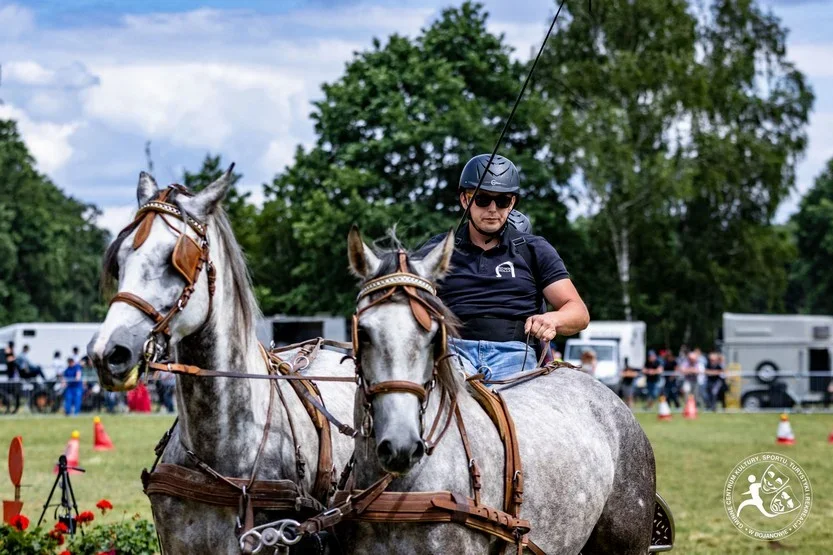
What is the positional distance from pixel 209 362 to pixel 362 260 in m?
1.15

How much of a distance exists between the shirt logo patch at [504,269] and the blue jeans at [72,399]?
92.7ft

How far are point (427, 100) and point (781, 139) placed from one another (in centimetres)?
1780

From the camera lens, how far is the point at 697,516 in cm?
1310

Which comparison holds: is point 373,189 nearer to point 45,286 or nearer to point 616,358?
point 616,358

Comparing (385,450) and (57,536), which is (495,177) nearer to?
(385,450)

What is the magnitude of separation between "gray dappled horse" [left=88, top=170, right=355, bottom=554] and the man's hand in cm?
121

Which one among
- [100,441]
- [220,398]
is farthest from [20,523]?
[100,441]

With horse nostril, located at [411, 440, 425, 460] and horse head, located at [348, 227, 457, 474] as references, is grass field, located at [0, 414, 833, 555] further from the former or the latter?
horse nostril, located at [411, 440, 425, 460]

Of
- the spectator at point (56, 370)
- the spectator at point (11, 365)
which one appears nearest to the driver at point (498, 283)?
A: the spectator at point (11, 365)

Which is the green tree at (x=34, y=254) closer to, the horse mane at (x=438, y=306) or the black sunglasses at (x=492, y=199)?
the black sunglasses at (x=492, y=199)

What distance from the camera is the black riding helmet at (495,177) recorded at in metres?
6.36

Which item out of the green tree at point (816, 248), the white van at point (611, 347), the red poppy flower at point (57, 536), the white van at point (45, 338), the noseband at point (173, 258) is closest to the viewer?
the noseband at point (173, 258)

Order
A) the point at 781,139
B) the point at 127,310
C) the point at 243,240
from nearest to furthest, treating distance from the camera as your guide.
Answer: the point at 127,310 → the point at 781,139 → the point at 243,240

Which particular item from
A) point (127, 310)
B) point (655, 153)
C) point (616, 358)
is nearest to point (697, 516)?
point (127, 310)
